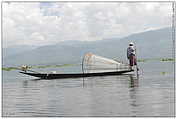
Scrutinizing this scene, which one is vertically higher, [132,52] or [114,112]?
[132,52]

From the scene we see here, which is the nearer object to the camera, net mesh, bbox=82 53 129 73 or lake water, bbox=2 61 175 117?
lake water, bbox=2 61 175 117

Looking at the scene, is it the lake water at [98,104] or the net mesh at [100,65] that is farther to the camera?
the net mesh at [100,65]

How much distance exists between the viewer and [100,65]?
105 feet

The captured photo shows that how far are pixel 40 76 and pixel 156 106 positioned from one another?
1766cm

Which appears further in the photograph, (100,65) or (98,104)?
(100,65)

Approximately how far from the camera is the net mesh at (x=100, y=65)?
31.5 m

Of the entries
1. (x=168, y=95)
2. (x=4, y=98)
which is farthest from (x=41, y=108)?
(x=168, y=95)

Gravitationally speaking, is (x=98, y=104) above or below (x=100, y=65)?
below

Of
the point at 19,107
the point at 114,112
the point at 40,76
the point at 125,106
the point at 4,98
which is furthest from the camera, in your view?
the point at 40,76

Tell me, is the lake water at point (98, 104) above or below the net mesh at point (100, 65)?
below

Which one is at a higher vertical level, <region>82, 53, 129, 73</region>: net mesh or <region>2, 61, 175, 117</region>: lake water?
<region>82, 53, 129, 73</region>: net mesh

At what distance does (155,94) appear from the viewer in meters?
16.4

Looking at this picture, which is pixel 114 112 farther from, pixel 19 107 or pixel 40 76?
pixel 40 76

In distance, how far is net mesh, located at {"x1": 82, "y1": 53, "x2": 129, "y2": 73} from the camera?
31.5 m
